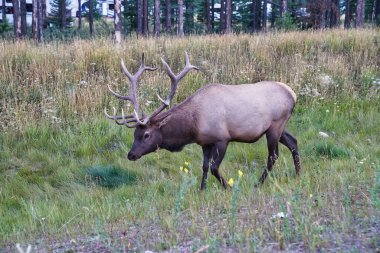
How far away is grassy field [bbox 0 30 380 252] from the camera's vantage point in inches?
155

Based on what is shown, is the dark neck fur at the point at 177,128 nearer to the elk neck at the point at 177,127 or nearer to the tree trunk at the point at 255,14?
A: the elk neck at the point at 177,127

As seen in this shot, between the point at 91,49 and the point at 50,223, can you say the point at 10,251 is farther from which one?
the point at 91,49

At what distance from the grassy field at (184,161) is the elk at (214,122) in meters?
0.49

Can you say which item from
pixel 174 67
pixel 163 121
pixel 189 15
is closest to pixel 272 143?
pixel 163 121

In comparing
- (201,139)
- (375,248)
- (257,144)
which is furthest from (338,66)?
(375,248)

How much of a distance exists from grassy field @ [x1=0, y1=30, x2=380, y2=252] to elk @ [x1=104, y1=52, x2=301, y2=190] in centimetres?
49

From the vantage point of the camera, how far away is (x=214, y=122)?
6562 mm

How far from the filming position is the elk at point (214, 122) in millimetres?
6582

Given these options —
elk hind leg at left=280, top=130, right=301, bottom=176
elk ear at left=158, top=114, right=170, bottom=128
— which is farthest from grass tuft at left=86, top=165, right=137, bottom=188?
elk hind leg at left=280, top=130, right=301, bottom=176

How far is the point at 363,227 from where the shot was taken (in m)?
3.76

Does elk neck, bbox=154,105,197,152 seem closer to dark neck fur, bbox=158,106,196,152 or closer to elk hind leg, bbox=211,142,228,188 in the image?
dark neck fur, bbox=158,106,196,152

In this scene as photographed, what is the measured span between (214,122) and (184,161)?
1.49 metres

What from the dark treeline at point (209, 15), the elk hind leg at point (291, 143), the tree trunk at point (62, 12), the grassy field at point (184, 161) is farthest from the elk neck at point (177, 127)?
the tree trunk at point (62, 12)

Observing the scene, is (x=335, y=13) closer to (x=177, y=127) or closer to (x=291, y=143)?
(x=291, y=143)
